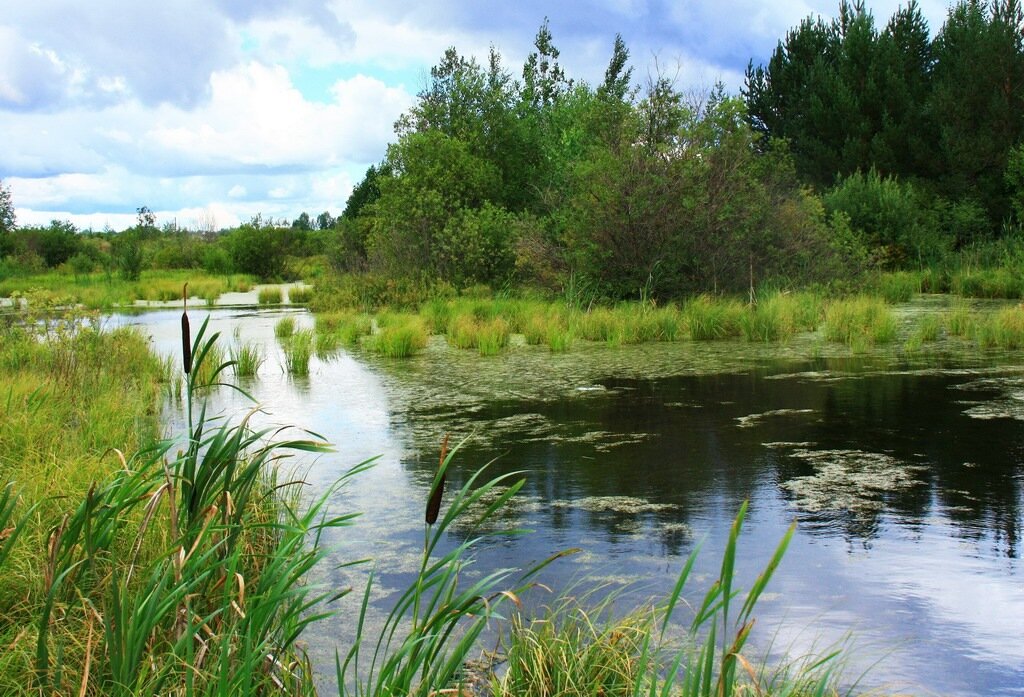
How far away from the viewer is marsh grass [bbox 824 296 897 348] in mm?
11227

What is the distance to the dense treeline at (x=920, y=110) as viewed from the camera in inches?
981

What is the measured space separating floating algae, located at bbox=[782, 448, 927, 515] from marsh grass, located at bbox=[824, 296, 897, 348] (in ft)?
18.3

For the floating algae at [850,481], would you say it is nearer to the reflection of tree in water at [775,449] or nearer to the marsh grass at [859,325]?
the reflection of tree in water at [775,449]

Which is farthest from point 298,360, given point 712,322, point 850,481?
point 850,481

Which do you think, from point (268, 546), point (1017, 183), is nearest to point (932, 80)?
point (1017, 183)

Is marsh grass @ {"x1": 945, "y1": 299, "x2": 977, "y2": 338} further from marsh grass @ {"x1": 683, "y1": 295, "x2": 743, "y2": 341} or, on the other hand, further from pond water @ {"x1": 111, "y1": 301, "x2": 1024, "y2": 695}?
marsh grass @ {"x1": 683, "y1": 295, "x2": 743, "y2": 341}

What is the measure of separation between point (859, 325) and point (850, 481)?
270 inches

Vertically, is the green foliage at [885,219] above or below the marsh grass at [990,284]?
above

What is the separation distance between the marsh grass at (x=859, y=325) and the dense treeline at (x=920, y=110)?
11.9m

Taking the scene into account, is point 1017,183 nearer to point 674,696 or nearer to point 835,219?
point 835,219

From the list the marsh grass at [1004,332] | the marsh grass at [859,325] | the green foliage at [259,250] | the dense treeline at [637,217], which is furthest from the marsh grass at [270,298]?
the marsh grass at [1004,332]

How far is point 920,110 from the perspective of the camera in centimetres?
2672

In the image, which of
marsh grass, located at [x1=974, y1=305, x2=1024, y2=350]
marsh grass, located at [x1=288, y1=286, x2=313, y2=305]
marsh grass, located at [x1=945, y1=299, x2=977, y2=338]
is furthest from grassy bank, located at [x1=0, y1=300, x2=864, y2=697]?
marsh grass, located at [x1=288, y1=286, x2=313, y2=305]

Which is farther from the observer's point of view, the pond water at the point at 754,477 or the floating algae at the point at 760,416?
the floating algae at the point at 760,416
